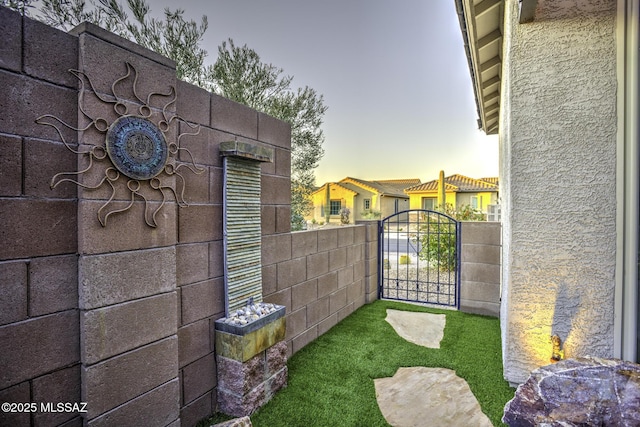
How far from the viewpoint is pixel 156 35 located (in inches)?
195

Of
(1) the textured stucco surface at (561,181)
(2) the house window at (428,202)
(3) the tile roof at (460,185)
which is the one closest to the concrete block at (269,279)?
(1) the textured stucco surface at (561,181)

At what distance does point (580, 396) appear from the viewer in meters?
1.70

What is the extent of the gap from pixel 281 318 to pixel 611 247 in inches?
114

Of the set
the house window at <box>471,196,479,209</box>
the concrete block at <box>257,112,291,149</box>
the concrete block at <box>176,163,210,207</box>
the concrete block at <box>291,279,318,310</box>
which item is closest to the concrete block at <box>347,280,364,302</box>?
the concrete block at <box>291,279,318,310</box>

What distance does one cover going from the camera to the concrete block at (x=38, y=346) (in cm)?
146

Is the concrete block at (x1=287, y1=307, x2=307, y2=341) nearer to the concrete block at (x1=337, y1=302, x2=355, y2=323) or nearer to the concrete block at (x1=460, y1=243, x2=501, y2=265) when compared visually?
the concrete block at (x1=337, y1=302, x2=355, y2=323)

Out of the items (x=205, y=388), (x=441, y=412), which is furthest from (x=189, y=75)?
(x=441, y=412)

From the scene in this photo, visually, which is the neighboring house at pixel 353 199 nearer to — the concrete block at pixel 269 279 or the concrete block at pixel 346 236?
the concrete block at pixel 346 236

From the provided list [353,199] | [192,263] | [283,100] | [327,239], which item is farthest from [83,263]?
[353,199]

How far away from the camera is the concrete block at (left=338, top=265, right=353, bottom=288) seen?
15.9ft

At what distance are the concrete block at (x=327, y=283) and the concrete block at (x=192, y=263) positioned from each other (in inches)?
80.3

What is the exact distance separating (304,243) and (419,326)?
228cm

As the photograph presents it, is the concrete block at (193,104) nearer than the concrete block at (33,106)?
Answer: No

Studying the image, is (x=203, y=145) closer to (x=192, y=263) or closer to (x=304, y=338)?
(x=192, y=263)
